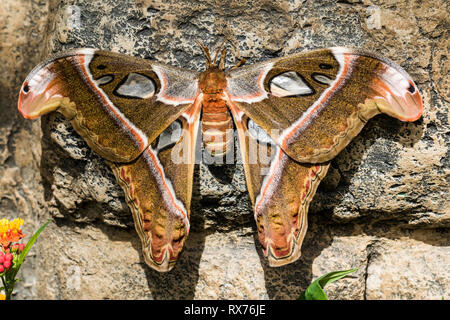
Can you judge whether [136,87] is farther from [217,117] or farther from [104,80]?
[217,117]

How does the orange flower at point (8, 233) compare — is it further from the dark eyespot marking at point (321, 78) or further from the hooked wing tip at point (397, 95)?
the hooked wing tip at point (397, 95)

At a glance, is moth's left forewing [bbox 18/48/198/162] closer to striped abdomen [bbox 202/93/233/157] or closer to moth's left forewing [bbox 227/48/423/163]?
striped abdomen [bbox 202/93/233/157]

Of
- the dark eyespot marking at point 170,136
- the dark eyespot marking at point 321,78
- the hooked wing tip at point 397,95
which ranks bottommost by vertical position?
the dark eyespot marking at point 170,136

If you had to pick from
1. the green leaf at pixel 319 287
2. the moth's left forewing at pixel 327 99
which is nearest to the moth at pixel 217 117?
the moth's left forewing at pixel 327 99

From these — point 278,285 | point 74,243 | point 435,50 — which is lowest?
point 278,285

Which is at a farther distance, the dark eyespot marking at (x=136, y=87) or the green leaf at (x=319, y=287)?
the dark eyespot marking at (x=136, y=87)

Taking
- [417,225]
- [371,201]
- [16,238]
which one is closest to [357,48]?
[371,201]

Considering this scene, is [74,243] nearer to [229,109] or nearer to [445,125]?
[229,109]

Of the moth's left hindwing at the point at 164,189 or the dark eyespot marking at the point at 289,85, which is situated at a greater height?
the dark eyespot marking at the point at 289,85
